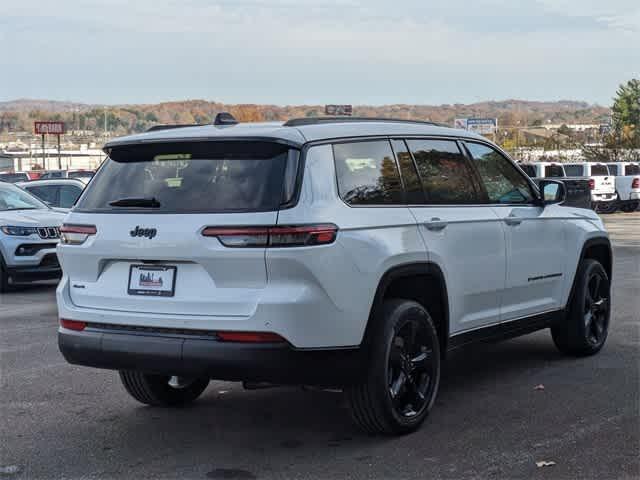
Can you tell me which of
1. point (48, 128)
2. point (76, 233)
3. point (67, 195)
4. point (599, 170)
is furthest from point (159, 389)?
point (48, 128)

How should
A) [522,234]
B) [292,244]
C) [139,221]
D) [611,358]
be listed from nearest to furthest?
1. [292,244]
2. [139,221]
3. [522,234]
4. [611,358]

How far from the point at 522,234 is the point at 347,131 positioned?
1.98 metres

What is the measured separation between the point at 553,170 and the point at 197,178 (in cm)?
3617

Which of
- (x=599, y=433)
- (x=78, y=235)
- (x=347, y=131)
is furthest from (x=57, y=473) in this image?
(x=599, y=433)

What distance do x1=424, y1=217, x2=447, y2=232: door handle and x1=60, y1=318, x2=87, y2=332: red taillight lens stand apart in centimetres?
211

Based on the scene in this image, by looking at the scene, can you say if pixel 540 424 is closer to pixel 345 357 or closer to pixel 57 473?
pixel 345 357

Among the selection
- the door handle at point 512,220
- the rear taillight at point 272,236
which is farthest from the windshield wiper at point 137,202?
the door handle at point 512,220

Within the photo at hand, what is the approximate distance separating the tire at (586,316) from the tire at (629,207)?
3190 centimetres

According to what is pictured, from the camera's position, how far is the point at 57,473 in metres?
5.52

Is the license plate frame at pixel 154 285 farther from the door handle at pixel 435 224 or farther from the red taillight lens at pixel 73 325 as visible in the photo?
the door handle at pixel 435 224

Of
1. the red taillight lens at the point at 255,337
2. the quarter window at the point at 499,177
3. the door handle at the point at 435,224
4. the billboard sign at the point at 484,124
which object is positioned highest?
the billboard sign at the point at 484,124

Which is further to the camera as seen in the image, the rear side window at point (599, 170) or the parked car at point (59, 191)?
the rear side window at point (599, 170)

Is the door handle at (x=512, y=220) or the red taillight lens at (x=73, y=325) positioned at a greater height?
the door handle at (x=512, y=220)

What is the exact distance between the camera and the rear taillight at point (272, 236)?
213 inches
